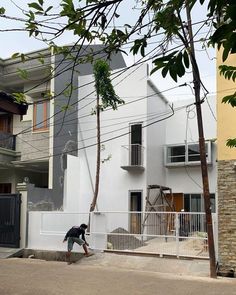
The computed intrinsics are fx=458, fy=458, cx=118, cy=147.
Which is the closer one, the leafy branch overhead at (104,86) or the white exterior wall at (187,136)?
the leafy branch overhead at (104,86)

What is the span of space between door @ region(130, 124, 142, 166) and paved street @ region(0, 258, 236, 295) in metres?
7.90

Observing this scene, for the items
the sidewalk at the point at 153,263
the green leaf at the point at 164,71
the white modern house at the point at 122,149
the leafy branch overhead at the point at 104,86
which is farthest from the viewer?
the white modern house at the point at 122,149

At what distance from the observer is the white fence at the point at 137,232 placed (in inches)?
572

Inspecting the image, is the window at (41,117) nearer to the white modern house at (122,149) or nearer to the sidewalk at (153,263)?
the white modern house at (122,149)

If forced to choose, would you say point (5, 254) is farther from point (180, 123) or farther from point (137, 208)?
point (180, 123)

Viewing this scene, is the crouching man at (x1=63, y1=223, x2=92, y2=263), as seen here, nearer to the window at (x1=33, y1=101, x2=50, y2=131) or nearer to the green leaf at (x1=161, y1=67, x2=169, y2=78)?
the window at (x1=33, y1=101, x2=50, y2=131)

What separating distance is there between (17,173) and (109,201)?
18.2 ft

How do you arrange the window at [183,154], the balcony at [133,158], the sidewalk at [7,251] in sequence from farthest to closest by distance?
1. the window at [183,154]
2. the balcony at [133,158]
3. the sidewalk at [7,251]

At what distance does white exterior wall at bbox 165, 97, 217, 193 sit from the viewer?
22.1 meters

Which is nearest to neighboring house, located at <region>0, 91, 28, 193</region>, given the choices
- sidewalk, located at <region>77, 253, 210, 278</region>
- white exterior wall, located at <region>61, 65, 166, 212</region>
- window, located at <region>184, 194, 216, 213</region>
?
white exterior wall, located at <region>61, 65, 166, 212</region>

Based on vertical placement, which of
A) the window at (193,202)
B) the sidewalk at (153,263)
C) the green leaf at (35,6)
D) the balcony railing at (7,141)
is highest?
the balcony railing at (7,141)

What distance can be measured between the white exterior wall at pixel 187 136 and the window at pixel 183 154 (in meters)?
0.30

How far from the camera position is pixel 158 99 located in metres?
22.9

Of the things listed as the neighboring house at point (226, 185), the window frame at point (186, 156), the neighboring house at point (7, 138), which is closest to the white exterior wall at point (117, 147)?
the window frame at point (186, 156)
